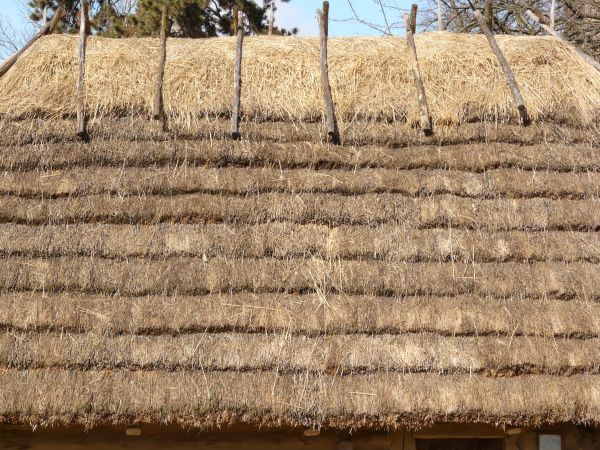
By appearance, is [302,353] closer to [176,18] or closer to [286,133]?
[286,133]

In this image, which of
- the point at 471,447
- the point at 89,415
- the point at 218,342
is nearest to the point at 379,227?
the point at 218,342

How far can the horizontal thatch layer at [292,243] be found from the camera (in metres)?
5.34

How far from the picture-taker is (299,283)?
17.1ft

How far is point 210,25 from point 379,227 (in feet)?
34.1

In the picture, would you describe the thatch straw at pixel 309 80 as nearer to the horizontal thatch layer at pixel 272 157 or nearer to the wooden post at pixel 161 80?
the wooden post at pixel 161 80

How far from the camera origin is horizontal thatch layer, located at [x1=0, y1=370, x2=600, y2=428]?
4.72 metres

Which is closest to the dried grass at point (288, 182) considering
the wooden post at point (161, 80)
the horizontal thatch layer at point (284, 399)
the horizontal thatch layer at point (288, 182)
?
the horizontal thatch layer at point (288, 182)

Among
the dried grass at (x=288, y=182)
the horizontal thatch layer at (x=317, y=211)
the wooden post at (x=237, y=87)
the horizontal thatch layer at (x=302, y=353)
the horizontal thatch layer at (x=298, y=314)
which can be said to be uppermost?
the wooden post at (x=237, y=87)

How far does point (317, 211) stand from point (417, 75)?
5.85 ft

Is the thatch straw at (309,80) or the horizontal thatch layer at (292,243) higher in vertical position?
A: the thatch straw at (309,80)

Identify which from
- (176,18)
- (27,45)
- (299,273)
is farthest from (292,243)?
(176,18)

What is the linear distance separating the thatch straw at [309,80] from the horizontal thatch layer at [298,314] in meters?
1.81

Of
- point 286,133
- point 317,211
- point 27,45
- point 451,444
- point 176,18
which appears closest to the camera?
point 317,211

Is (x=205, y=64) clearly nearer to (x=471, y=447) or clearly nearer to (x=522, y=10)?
(x=471, y=447)
